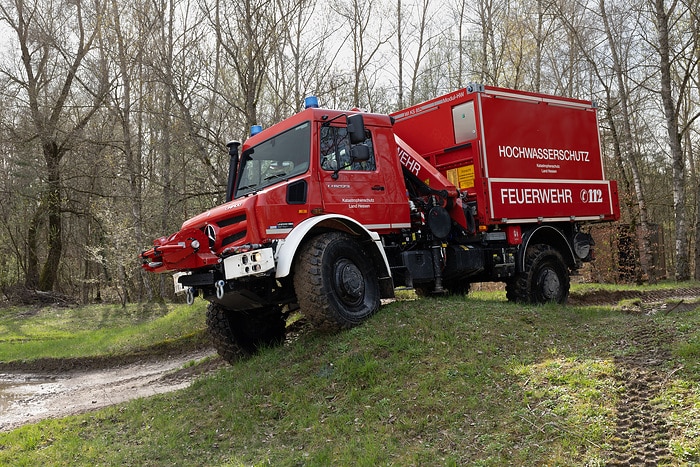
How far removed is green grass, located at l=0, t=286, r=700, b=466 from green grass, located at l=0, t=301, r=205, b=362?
5616mm

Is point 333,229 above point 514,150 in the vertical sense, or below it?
below

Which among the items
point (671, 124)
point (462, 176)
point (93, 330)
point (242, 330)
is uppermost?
point (671, 124)

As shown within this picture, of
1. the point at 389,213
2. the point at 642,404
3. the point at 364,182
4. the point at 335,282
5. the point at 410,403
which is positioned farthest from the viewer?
the point at 389,213

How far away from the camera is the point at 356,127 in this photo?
7.73 m

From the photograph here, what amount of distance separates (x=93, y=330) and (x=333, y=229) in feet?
40.7

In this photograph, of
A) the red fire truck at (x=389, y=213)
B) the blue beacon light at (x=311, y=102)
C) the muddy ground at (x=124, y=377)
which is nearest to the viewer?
the muddy ground at (x=124, y=377)

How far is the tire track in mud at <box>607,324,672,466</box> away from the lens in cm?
425

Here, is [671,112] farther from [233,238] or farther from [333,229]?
[233,238]

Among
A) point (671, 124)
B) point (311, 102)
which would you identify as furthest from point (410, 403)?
point (671, 124)

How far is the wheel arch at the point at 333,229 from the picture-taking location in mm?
7191

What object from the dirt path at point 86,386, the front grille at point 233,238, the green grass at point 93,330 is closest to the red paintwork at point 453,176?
the front grille at point 233,238

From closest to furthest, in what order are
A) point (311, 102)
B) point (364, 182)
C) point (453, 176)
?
point (311, 102) → point (364, 182) → point (453, 176)

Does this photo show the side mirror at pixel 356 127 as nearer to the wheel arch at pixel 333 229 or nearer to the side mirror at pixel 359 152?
the side mirror at pixel 359 152

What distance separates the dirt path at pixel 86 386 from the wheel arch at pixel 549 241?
5.50 meters
